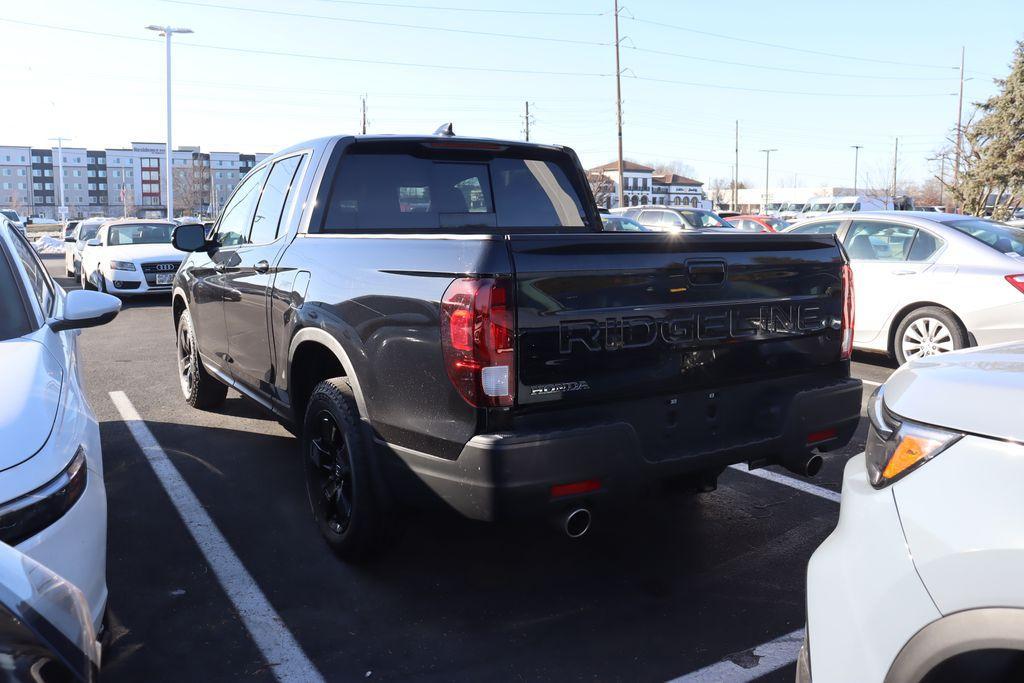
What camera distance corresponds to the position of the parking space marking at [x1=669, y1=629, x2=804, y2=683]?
2.99m

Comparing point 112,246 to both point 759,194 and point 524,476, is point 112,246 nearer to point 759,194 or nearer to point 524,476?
point 524,476

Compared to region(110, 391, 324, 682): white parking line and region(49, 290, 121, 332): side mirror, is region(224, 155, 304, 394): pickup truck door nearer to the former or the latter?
region(110, 391, 324, 682): white parking line

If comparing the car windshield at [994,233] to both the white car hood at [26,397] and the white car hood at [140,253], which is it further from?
the white car hood at [140,253]

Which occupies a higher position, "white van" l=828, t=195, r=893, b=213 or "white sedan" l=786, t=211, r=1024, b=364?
"white van" l=828, t=195, r=893, b=213

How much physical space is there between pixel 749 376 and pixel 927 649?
193 cm

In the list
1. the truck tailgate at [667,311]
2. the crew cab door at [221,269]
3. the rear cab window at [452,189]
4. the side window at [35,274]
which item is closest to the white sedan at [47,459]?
the side window at [35,274]

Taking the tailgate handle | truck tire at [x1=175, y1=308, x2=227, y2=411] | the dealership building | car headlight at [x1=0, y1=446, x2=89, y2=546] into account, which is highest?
the dealership building

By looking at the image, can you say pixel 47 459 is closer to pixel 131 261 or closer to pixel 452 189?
pixel 452 189

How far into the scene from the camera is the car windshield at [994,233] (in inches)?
313

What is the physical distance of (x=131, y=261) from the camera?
1564 centimetres

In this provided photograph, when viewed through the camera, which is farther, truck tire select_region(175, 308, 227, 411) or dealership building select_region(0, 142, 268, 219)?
dealership building select_region(0, 142, 268, 219)

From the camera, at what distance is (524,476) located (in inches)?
116

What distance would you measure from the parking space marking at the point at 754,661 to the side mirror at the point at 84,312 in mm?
2801

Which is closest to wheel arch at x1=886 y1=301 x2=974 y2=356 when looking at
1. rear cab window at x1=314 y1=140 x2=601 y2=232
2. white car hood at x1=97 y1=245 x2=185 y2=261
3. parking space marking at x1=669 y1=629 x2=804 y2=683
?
rear cab window at x1=314 y1=140 x2=601 y2=232
